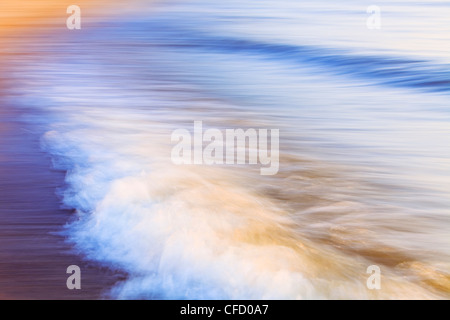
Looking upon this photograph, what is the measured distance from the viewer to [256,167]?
10.5ft

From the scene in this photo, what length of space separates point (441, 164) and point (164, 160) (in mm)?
1473

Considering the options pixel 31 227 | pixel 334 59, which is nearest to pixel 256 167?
pixel 31 227

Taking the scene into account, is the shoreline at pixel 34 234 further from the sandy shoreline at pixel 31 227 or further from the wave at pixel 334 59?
the wave at pixel 334 59

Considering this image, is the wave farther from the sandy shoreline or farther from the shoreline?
the shoreline

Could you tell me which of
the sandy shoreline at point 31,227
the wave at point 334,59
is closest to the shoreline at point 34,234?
the sandy shoreline at point 31,227

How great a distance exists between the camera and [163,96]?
459 cm

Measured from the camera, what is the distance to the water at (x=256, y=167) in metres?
2.25

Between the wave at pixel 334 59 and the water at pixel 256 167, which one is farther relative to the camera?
the wave at pixel 334 59

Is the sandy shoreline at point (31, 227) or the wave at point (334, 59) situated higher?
the wave at point (334, 59)

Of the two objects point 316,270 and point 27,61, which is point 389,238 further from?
point 27,61

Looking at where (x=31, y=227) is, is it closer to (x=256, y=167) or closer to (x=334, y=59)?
(x=256, y=167)

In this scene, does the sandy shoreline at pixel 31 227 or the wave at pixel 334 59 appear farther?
the wave at pixel 334 59

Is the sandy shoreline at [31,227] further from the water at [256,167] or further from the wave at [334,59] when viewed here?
the wave at [334,59]

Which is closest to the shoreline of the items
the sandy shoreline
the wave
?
the sandy shoreline
